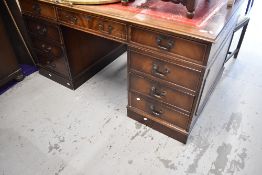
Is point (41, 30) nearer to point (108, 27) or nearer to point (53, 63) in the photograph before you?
point (53, 63)

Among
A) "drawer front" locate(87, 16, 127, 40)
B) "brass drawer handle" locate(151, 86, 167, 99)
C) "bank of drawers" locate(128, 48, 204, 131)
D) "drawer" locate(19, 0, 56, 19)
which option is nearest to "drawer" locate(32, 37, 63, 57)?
"drawer" locate(19, 0, 56, 19)

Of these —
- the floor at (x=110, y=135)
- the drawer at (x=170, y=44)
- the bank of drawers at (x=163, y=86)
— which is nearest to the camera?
the drawer at (x=170, y=44)

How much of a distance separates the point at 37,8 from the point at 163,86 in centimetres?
106

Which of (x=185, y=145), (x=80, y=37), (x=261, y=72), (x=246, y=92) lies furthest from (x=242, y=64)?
(x=80, y=37)

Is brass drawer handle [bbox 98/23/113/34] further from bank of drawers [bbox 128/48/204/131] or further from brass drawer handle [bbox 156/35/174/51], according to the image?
brass drawer handle [bbox 156/35/174/51]

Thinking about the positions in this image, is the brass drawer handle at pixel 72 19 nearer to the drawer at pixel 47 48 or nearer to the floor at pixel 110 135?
the drawer at pixel 47 48

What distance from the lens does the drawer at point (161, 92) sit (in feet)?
4.14

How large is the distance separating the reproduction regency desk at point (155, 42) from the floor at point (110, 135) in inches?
6.1

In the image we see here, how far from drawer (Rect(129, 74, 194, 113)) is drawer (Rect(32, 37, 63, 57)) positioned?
67 cm

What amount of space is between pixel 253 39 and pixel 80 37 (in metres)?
2.08

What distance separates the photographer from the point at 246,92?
1871 mm

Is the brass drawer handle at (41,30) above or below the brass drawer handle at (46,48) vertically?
above

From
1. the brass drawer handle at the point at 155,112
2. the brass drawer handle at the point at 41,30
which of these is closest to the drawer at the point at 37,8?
the brass drawer handle at the point at 41,30

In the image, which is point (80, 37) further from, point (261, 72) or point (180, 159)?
point (261, 72)
